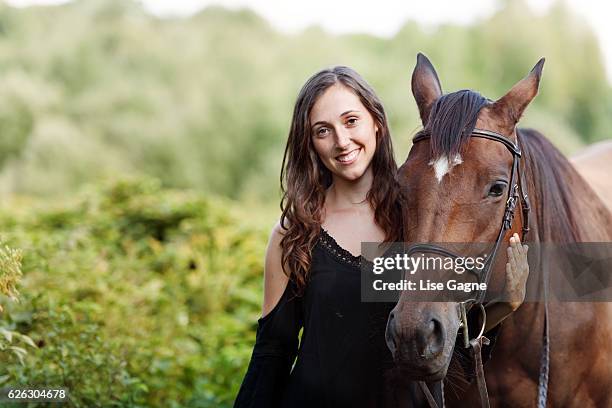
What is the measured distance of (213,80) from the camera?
1839 cm

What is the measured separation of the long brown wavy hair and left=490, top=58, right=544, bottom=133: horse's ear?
459 mm

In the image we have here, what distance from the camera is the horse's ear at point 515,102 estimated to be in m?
2.51

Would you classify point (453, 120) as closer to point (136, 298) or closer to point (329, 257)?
point (329, 257)

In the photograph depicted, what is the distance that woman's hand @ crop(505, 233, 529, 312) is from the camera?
7.99 feet

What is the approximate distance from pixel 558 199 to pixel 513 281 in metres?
0.62

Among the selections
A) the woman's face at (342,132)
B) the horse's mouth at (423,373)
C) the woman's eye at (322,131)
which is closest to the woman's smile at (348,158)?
the woman's face at (342,132)

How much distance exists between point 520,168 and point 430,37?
17.9 metres

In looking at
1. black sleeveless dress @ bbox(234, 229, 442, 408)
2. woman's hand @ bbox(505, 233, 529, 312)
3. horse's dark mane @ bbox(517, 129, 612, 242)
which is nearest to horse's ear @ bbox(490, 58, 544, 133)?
horse's dark mane @ bbox(517, 129, 612, 242)

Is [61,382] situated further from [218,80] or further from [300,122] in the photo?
[218,80]

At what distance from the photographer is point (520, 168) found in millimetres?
2549

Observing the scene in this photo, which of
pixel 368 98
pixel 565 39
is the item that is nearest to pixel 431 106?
pixel 368 98

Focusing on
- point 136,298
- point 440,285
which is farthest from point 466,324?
point 136,298

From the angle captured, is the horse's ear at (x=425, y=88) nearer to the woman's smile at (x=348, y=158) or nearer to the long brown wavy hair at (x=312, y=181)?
the long brown wavy hair at (x=312, y=181)

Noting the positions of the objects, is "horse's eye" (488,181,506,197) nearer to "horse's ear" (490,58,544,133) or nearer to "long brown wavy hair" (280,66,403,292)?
"horse's ear" (490,58,544,133)
